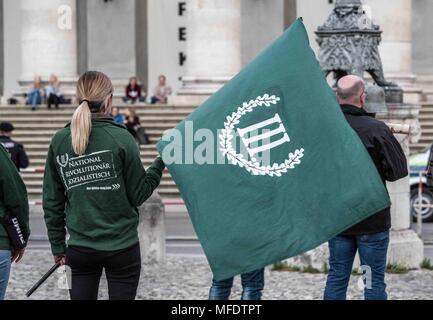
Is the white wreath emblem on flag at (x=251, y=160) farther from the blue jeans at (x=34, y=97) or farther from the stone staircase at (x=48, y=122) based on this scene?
the blue jeans at (x=34, y=97)

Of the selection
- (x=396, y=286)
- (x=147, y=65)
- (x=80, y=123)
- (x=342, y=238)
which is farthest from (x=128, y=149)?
(x=147, y=65)

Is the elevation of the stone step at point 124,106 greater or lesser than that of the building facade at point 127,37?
lesser

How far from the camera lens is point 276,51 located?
8461 millimetres

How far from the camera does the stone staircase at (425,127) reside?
32.4m

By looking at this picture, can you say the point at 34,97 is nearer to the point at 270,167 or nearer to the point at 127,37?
the point at 127,37

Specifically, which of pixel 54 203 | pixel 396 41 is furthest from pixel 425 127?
pixel 54 203

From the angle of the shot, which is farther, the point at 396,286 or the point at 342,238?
the point at 396,286

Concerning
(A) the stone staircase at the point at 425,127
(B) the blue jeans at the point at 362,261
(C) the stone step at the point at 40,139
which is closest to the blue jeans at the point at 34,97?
(C) the stone step at the point at 40,139

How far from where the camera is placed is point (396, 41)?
34812 mm

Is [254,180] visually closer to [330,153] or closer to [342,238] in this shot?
[330,153]

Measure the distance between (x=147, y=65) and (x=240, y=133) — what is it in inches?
1299

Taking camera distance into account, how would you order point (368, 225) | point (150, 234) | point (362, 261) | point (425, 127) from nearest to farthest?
point (368, 225) → point (362, 261) → point (150, 234) → point (425, 127)

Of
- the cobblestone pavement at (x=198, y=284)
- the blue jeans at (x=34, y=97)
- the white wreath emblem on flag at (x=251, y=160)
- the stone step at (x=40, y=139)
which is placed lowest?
the cobblestone pavement at (x=198, y=284)

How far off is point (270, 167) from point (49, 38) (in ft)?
93.3
